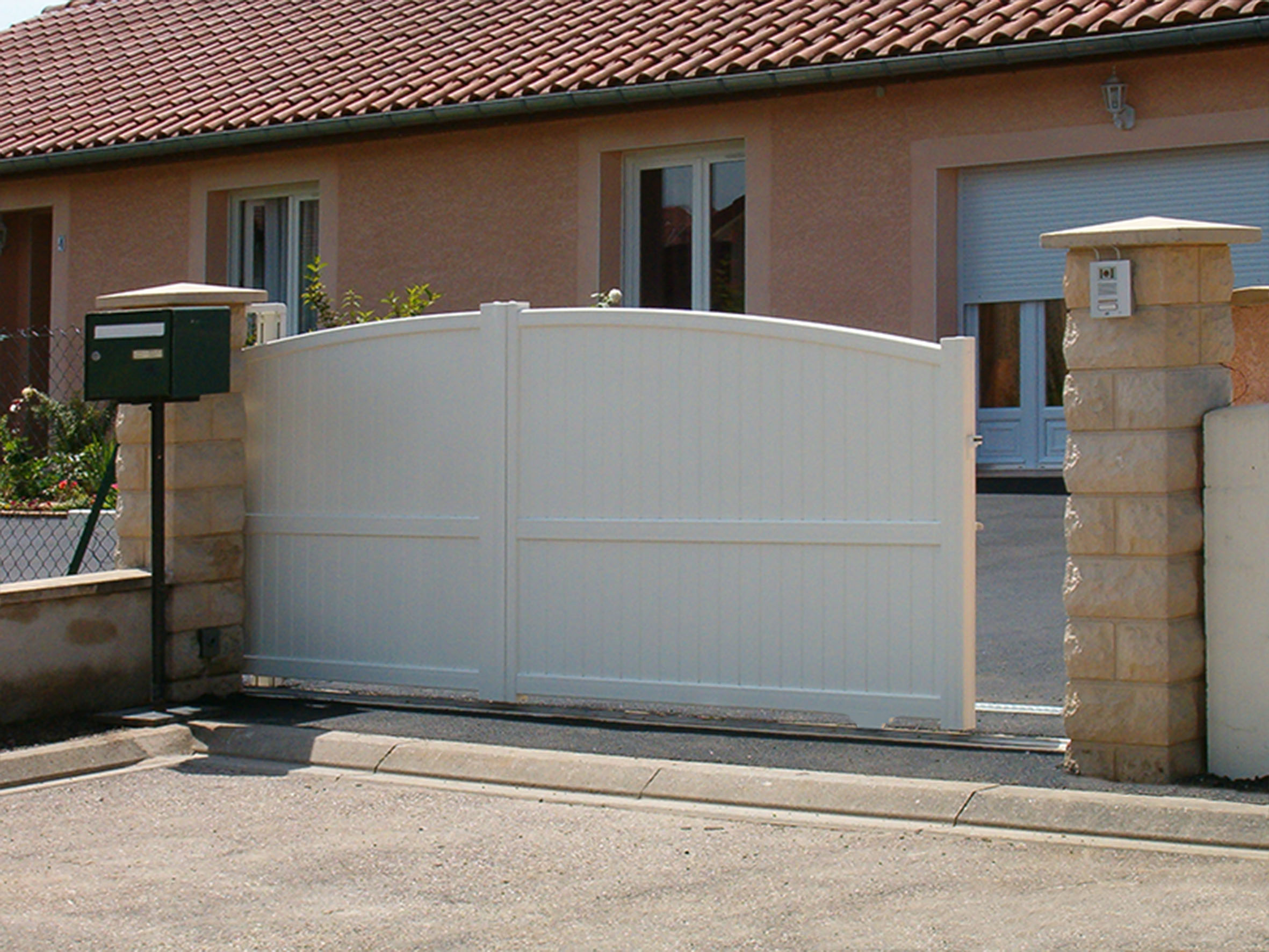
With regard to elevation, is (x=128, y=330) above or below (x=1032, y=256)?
below

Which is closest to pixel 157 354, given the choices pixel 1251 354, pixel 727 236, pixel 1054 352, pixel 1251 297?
pixel 1251 297

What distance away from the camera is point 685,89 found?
12.0 metres

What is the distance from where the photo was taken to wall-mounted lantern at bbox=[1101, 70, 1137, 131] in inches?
420

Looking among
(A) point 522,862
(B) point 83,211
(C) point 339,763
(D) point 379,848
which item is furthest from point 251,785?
(B) point 83,211

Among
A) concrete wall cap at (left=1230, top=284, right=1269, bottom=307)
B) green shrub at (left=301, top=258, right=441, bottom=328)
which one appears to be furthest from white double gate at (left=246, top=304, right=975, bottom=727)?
green shrub at (left=301, top=258, right=441, bottom=328)

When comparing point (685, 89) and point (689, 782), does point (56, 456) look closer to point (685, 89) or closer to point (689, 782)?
point (685, 89)

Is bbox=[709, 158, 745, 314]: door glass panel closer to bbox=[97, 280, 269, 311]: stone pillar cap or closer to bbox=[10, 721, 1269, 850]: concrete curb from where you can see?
bbox=[97, 280, 269, 311]: stone pillar cap

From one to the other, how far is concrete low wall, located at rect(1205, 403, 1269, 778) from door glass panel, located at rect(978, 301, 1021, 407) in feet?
18.2

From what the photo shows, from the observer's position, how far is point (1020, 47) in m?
10.7

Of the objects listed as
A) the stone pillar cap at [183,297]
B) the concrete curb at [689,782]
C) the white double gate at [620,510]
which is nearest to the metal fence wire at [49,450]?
the stone pillar cap at [183,297]

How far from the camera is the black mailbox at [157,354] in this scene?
783cm

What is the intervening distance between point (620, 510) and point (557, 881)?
2651mm

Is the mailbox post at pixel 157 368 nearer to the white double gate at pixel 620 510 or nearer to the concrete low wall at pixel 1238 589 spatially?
the white double gate at pixel 620 510

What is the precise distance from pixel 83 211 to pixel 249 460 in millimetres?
8146
